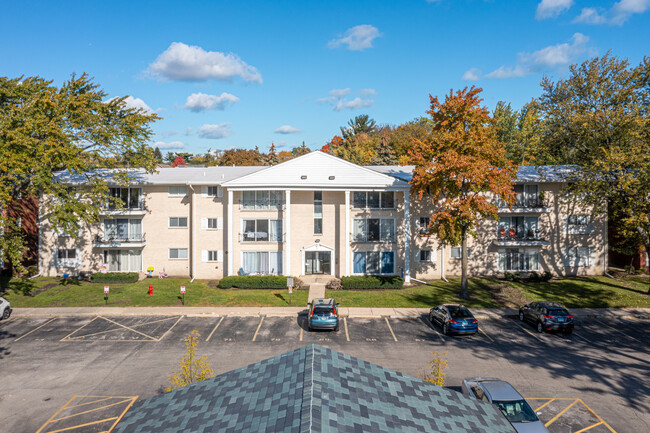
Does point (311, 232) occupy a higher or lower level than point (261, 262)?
higher

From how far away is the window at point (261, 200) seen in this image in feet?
113

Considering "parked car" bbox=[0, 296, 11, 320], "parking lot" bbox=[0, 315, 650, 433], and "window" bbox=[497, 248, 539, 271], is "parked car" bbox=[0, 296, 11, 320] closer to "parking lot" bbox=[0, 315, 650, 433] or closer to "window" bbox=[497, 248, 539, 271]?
"parking lot" bbox=[0, 315, 650, 433]

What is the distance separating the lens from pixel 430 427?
555cm

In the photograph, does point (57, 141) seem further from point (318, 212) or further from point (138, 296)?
point (318, 212)

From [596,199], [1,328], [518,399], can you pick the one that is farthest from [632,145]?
[1,328]

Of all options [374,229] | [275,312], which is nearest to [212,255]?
[275,312]

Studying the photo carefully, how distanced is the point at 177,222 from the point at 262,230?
7.60 m

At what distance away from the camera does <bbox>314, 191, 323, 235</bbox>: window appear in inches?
1366

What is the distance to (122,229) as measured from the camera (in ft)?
116

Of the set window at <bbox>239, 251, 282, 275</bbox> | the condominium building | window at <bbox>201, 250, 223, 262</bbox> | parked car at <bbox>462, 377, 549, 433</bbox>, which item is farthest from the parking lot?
window at <bbox>201, 250, 223, 262</bbox>

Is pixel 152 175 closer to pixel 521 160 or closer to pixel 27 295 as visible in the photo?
pixel 27 295

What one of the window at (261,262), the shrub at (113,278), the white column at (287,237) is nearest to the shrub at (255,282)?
the white column at (287,237)

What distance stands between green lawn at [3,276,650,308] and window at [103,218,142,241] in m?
4.46

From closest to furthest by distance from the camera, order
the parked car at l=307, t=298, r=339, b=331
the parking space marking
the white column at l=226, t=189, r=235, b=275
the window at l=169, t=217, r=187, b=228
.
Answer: the parking space marking, the parked car at l=307, t=298, r=339, b=331, the white column at l=226, t=189, r=235, b=275, the window at l=169, t=217, r=187, b=228
